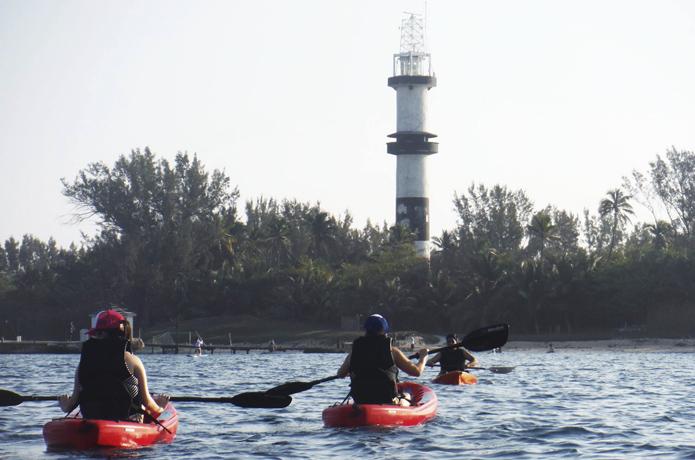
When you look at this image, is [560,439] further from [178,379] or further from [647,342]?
[647,342]

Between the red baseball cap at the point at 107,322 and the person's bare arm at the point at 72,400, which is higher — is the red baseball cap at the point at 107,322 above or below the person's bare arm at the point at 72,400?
above

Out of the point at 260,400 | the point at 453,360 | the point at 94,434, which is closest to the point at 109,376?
the point at 94,434

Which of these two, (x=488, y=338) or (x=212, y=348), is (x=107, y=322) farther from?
(x=212, y=348)

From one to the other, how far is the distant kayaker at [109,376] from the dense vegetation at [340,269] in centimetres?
7417

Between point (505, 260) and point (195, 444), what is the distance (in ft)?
259

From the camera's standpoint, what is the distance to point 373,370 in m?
20.4

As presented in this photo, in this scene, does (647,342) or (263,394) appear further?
(647,342)

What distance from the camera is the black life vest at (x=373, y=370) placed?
20094 mm

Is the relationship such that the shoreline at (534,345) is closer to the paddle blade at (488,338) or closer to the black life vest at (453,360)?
the black life vest at (453,360)

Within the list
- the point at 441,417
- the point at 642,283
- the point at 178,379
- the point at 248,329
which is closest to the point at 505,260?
the point at 642,283

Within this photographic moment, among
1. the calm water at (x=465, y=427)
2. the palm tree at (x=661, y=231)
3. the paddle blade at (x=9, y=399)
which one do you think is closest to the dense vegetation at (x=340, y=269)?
the palm tree at (x=661, y=231)

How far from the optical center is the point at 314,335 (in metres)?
96.9

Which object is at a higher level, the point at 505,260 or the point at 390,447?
the point at 505,260

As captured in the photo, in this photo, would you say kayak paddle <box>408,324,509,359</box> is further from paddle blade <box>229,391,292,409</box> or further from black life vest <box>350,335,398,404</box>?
paddle blade <box>229,391,292,409</box>
